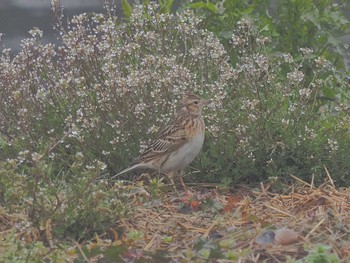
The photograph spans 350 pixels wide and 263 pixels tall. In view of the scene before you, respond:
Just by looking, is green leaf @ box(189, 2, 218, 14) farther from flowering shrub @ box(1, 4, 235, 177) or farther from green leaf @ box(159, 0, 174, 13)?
flowering shrub @ box(1, 4, 235, 177)

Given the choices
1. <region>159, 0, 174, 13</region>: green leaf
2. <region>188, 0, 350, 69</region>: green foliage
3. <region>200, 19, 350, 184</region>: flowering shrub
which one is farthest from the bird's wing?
<region>159, 0, 174, 13</region>: green leaf

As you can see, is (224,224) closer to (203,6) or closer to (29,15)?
(203,6)

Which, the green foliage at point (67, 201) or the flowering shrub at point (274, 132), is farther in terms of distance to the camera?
the flowering shrub at point (274, 132)

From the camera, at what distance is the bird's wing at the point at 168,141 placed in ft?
29.7

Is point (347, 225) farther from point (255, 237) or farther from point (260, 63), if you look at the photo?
point (260, 63)

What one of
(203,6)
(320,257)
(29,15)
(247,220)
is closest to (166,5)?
(203,6)

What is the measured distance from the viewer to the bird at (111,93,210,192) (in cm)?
902

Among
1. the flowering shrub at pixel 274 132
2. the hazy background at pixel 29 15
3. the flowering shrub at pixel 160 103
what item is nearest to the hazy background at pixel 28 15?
the hazy background at pixel 29 15

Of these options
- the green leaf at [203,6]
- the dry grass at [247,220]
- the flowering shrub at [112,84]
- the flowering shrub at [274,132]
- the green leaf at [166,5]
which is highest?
the green leaf at [166,5]

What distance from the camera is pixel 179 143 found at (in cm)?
923

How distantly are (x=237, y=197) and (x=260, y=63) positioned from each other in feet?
3.51

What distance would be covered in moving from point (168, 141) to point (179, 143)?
0.34 ft

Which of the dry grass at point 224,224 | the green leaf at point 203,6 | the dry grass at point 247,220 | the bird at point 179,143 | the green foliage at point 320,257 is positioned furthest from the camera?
the green leaf at point 203,6

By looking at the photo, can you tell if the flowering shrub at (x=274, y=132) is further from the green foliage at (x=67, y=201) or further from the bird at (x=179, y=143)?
the green foliage at (x=67, y=201)
